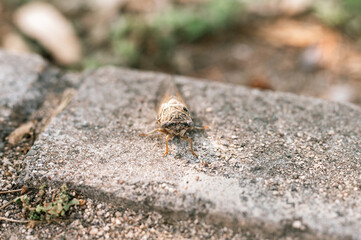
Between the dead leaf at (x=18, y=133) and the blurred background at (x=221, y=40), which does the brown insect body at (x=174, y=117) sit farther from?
the blurred background at (x=221, y=40)

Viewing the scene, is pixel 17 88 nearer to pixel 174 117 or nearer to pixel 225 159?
pixel 174 117

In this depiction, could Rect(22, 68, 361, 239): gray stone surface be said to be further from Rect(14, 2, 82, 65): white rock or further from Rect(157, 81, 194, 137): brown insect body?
Rect(14, 2, 82, 65): white rock

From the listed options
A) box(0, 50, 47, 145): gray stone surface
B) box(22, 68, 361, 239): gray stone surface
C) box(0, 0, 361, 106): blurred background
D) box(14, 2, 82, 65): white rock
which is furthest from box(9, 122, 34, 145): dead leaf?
box(14, 2, 82, 65): white rock

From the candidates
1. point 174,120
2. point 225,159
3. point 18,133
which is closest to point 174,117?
point 174,120

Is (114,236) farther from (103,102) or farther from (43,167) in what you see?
(103,102)

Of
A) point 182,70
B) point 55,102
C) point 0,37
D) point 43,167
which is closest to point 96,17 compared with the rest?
point 0,37

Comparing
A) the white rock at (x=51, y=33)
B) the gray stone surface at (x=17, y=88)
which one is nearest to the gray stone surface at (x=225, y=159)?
the gray stone surface at (x=17, y=88)
